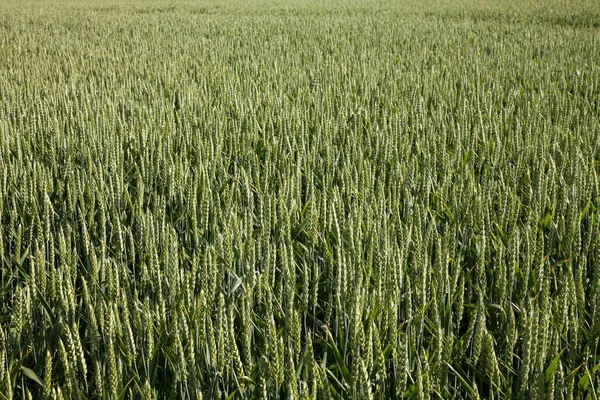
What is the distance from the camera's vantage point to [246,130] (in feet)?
11.3

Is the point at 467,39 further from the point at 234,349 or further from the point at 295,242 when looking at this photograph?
the point at 234,349

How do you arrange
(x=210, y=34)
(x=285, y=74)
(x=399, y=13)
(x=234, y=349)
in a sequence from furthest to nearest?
1. (x=399, y=13)
2. (x=210, y=34)
3. (x=285, y=74)
4. (x=234, y=349)

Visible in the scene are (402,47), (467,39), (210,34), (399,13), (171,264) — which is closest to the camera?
(171,264)

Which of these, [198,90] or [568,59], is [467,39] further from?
[198,90]

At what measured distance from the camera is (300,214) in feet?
7.46

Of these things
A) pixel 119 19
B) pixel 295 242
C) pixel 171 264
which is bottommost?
pixel 295 242

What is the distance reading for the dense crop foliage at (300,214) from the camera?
4.15 feet

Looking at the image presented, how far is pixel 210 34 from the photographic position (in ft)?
31.6

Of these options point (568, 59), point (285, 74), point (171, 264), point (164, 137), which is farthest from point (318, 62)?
point (171, 264)

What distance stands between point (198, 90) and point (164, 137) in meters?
1.57

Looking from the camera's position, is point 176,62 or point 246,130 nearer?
point 246,130

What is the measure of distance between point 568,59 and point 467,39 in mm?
2379

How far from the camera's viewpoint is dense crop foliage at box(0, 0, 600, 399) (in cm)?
126

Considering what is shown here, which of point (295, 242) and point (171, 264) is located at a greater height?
point (171, 264)
